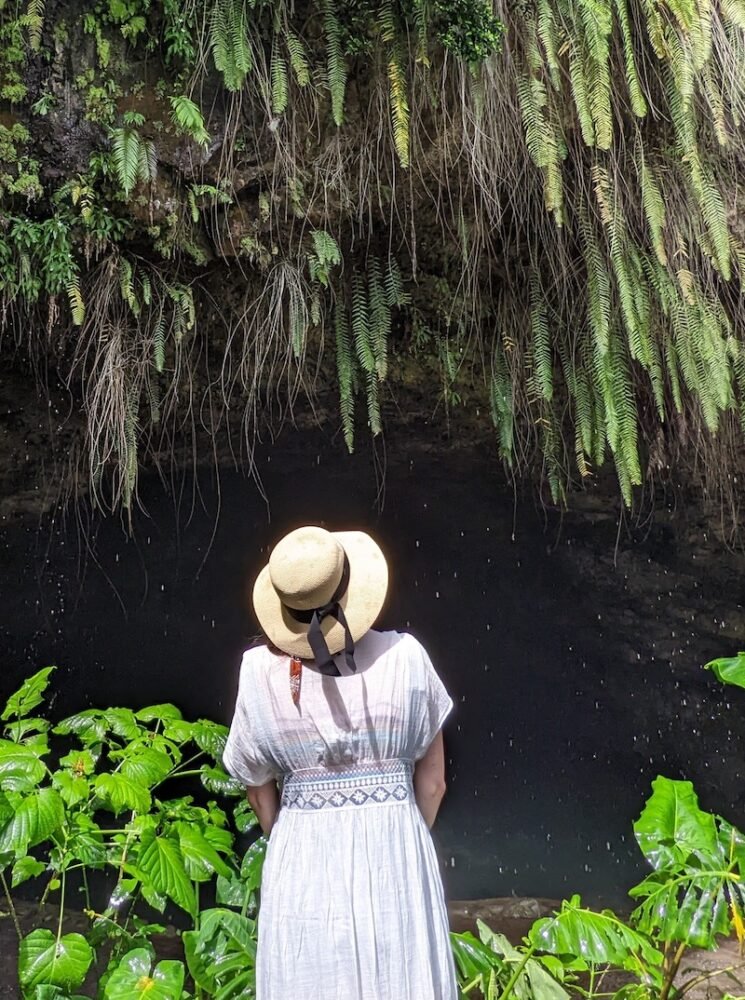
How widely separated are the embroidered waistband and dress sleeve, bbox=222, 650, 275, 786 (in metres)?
0.10

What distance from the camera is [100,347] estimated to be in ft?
12.2

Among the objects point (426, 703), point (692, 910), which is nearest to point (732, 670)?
point (692, 910)

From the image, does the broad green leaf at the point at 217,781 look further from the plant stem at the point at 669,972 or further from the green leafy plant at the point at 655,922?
the plant stem at the point at 669,972

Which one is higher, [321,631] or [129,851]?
[321,631]

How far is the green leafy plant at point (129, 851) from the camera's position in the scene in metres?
2.43

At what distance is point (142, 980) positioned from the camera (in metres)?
2.43

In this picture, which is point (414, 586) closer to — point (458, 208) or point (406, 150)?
point (458, 208)

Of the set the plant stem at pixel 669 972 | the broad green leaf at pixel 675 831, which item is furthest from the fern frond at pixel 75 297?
the plant stem at pixel 669 972

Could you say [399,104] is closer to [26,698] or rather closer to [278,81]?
[278,81]

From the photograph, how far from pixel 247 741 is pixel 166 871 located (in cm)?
78

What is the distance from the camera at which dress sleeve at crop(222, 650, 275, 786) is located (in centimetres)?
196

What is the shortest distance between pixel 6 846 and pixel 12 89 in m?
2.39

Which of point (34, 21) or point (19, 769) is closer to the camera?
point (19, 769)

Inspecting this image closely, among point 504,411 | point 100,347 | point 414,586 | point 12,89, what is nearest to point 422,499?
point 414,586
